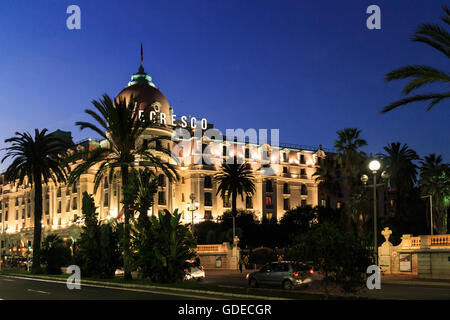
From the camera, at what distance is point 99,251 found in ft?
123

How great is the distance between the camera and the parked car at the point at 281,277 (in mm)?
29578

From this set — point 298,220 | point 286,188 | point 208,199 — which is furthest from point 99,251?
point 286,188

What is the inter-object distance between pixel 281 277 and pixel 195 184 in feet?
231

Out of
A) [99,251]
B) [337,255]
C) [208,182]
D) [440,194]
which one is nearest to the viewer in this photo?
[337,255]

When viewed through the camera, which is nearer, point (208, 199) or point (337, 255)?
point (337, 255)

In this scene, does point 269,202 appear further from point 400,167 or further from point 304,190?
point 400,167

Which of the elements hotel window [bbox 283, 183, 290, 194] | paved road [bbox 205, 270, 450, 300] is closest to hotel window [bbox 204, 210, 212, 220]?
hotel window [bbox 283, 183, 290, 194]

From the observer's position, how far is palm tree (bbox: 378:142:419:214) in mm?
71500

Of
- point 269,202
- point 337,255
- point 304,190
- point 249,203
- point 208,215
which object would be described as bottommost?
point 337,255

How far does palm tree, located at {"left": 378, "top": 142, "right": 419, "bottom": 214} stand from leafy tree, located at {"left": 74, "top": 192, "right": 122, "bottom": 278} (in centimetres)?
4304

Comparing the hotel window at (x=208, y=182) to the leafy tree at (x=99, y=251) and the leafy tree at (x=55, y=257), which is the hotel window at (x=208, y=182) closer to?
the leafy tree at (x=55, y=257)

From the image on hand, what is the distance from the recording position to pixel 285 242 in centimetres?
8175

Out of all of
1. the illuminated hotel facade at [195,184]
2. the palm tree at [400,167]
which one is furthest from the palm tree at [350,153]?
the illuminated hotel facade at [195,184]
